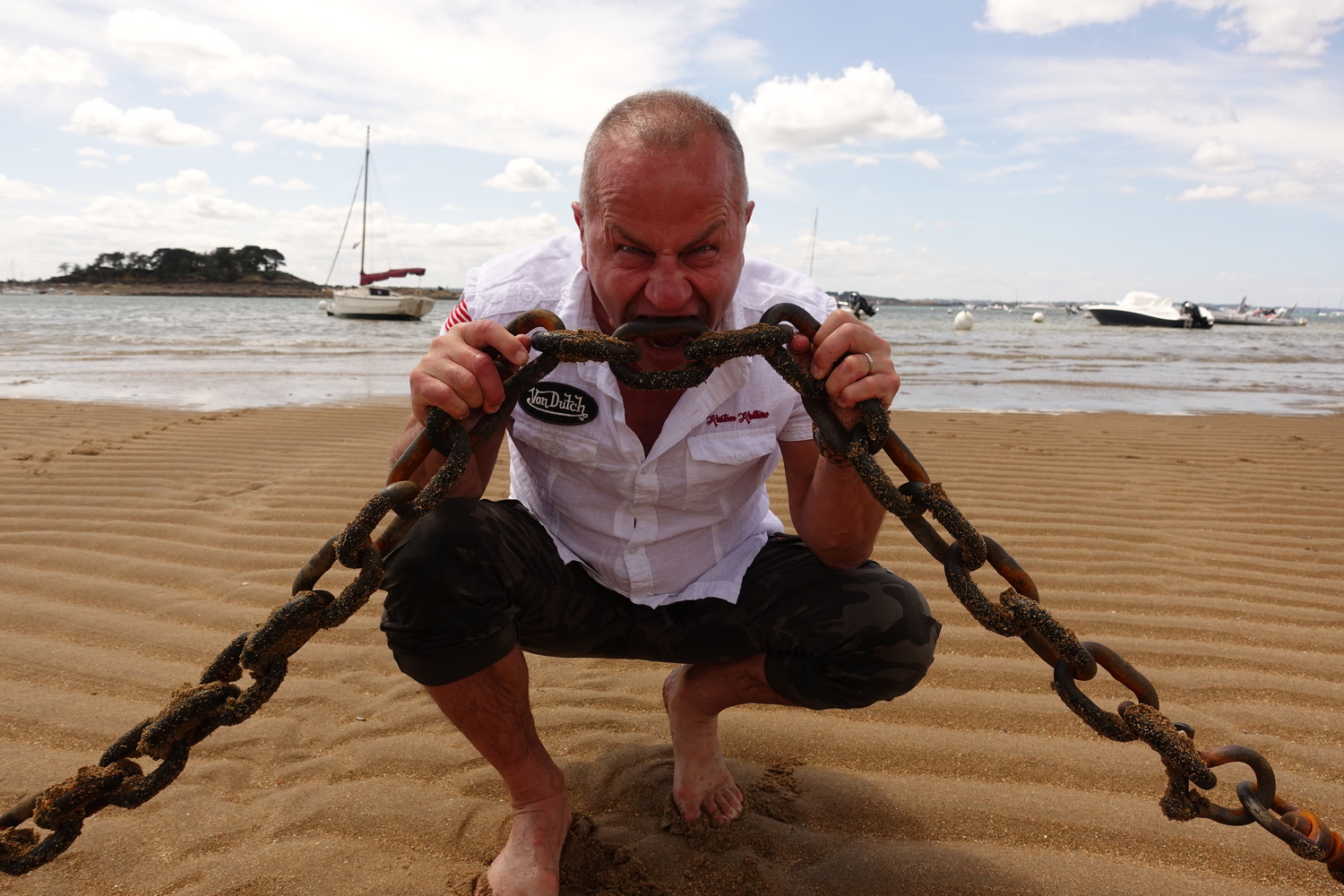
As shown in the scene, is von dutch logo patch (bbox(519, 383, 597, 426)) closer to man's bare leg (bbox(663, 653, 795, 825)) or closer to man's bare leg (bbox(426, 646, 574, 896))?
man's bare leg (bbox(426, 646, 574, 896))

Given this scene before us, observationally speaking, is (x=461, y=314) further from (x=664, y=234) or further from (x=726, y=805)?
(x=726, y=805)

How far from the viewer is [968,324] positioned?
114 ft

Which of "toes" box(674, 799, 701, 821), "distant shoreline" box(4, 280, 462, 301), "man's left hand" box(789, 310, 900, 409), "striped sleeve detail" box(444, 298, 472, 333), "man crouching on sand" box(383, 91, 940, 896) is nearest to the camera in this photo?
"man's left hand" box(789, 310, 900, 409)

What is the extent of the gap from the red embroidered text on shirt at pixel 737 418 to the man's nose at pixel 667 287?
384 mm

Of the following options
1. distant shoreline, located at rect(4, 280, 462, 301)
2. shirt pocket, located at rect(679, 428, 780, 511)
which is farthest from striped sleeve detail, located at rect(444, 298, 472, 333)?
distant shoreline, located at rect(4, 280, 462, 301)

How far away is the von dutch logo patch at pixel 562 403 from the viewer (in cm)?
217

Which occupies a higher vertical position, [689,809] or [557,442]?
[557,442]

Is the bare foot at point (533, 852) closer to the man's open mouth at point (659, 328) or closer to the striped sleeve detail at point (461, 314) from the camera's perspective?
the man's open mouth at point (659, 328)

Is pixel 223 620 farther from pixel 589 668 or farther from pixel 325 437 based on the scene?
pixel 325 437

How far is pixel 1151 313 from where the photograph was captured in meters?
36.2

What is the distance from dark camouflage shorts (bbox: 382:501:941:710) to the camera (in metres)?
1.90

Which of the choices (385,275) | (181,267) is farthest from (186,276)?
(385,275)

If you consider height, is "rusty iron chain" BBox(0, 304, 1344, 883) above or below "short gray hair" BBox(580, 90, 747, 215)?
below

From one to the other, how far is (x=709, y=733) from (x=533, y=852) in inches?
21.0
